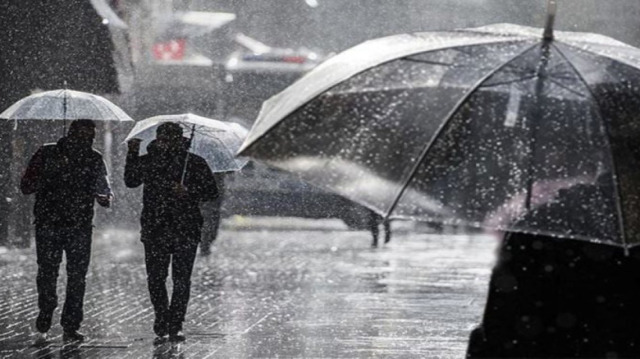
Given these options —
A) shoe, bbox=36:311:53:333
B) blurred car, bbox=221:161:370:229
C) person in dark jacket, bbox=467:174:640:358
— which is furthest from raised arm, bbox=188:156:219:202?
blurred car, bbox=221:161:370:229

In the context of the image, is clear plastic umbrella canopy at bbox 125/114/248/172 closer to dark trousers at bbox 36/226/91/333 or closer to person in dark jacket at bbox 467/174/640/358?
dark trousers at bbox 36/226/91/333

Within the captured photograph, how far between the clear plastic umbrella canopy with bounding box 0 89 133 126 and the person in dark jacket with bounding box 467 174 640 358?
268 inches

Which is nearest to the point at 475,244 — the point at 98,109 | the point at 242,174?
the point at 242,174

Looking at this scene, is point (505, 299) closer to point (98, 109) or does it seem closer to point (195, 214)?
point (195, 214)

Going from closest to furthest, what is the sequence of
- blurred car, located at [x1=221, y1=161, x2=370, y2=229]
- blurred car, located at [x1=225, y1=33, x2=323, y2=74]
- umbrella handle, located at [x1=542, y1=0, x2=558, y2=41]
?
1. umbrella handle, located at [x1=542, y1=0, x2=558, y2=41]
2. blurred car, located at [x1=221, y1=161, x2=370, y2=229]
3. blurred car, located at [x1=225, y1=33, x2=323, y2=74]

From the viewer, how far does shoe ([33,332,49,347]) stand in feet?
34.6

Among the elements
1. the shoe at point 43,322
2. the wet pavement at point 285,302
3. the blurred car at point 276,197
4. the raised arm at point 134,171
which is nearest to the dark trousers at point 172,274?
the wet pavement at point 285,302

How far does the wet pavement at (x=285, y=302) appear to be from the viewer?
10500mm

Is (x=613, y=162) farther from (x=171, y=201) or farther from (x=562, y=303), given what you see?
(x=171, y=201)

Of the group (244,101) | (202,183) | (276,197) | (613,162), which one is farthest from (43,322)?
(244,101)

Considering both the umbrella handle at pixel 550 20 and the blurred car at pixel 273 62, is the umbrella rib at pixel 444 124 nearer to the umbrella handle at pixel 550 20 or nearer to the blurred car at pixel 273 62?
the umbrella handle at pixel 550 20

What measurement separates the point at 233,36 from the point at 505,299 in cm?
4788

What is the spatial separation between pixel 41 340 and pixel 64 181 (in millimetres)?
1178

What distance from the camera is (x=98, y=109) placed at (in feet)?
38.6
